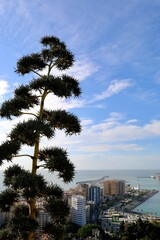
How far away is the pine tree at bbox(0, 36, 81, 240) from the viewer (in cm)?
262

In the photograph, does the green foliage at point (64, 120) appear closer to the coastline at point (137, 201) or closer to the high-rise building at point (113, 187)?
the coastline at point (137, 201)

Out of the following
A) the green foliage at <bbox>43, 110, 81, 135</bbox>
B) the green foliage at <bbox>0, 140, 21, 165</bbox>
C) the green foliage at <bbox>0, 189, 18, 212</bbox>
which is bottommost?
the green foliage at <bbox>0, 189, 18, 212</bbox>

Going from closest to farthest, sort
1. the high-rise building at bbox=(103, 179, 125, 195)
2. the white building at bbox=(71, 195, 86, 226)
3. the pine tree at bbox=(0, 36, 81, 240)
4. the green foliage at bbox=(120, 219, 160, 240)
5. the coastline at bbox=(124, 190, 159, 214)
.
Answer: the pine tree at bbox=(0, 36, 81, 240) < the green foliage at bbox=(120, 219, 160, 240) < the white building at bbox=(71, 195, 86, 226) < the coastline at bbox=(124, 190, 159, 214) < the high-rise building at bbox=(103, 179, 125, 195)

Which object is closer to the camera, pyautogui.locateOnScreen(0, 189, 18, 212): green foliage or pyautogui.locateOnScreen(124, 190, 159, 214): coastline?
pyautogui.locateOnScreen(0, 189, 18, 212): green foliage

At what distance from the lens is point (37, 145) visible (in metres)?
2.94

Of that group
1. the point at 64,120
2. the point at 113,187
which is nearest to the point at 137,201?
the point at 113,187

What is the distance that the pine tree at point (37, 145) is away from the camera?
8.60ft

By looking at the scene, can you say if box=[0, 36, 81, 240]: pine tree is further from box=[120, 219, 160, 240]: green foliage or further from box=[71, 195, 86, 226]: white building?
box=[71, 195, 86, 226]: white building

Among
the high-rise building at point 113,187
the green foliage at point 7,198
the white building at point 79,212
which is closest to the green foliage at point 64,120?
the green foliage at point 7,198

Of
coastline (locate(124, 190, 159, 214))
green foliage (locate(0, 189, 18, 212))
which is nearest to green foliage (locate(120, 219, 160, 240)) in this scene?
green foliage (locate(0, 189, 18, 212))

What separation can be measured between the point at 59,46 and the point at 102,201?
49.6m

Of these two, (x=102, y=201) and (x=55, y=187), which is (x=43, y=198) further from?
(x=102, y=201)

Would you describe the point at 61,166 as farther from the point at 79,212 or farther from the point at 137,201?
the point at 137,201

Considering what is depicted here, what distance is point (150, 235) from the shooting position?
57.1ft
